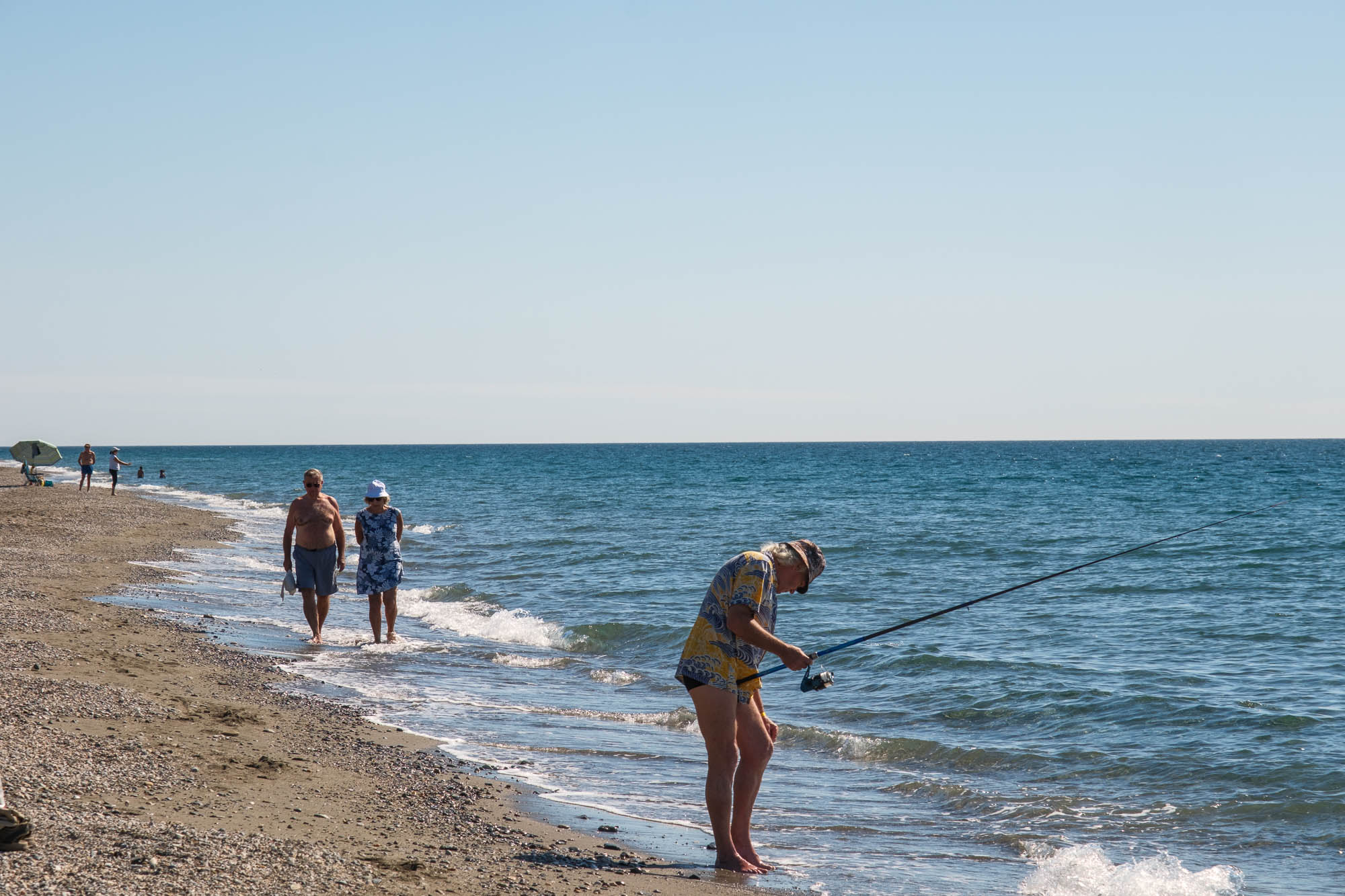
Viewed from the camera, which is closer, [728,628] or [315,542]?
[728,628]

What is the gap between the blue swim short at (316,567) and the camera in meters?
10.6

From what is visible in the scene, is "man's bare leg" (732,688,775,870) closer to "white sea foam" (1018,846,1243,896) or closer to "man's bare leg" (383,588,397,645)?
"white sea foam" (1018,846,1243,896)

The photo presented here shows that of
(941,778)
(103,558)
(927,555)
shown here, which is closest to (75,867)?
(941,778)

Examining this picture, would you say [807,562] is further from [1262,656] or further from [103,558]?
[103,558]

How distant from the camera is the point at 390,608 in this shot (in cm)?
1121

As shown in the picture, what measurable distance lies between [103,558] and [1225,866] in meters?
15.7

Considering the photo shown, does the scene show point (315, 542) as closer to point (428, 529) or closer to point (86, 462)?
point (428, 529)

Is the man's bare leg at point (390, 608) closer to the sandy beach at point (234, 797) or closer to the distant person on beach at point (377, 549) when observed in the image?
the distant person on beach at point (377, 549)

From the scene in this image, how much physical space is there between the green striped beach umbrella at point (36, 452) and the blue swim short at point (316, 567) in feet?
103

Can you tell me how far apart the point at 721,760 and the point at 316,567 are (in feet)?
21.6

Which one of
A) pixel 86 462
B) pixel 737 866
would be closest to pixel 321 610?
pixel 737 866

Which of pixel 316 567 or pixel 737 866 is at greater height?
pixel 316 567

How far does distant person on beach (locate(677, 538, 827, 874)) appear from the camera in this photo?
4.80 m

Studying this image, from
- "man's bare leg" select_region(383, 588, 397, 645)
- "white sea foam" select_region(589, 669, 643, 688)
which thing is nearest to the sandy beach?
"man's bare leg" select_region(383, 588, 397, 645)
